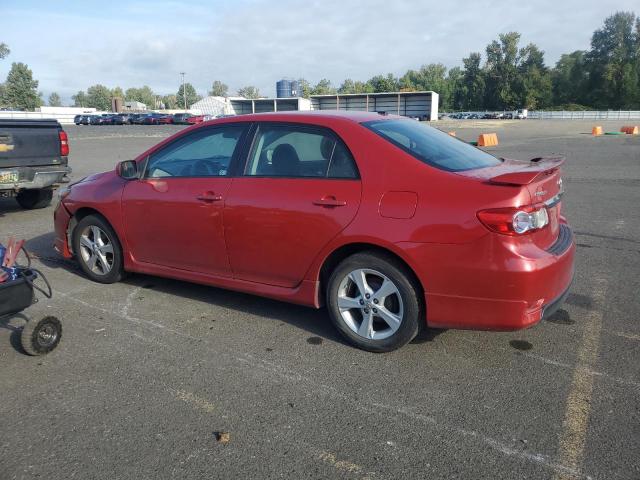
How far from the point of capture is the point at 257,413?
3.02 m

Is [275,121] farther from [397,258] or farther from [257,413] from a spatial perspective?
[257,413]

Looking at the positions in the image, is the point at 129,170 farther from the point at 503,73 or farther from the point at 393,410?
the point at 503,73

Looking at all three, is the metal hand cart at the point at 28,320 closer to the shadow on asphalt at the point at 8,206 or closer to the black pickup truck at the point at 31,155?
the black pickup truck at the point at 31,155

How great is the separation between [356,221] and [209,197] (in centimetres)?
133

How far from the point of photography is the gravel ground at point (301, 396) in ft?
8.54

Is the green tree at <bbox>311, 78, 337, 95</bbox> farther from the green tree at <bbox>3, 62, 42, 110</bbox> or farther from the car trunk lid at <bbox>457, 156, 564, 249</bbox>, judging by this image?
the car trunk lid at <bbox>457, 156, 564, 249</bbox>

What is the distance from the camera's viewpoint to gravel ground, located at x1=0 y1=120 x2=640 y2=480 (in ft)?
8.54

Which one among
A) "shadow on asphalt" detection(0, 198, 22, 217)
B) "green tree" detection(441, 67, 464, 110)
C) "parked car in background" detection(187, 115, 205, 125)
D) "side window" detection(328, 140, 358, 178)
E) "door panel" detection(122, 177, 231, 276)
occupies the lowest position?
"shadow on asphalt" detection(0, 198, 22, 217)

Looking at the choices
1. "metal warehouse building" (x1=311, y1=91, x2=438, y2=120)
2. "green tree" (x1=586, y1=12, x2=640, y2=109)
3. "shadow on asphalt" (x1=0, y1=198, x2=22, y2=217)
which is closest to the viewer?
"shadow on asphalt" (x1=0, y1=198, x2=22, y2=217)

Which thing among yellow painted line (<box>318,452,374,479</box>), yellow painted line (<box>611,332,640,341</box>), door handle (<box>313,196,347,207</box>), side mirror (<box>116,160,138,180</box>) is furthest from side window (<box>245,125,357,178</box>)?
yellow painted line (<box>611,332,640,341</box>)

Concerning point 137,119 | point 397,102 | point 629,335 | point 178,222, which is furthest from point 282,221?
point 137,119

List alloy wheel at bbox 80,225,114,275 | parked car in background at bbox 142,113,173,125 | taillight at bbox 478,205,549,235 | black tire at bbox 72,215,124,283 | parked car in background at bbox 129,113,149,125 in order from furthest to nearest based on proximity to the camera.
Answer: parked car in background at bbox 129,113,149,125
parked car in background at bbox 142,113,173,125
alloy wheel at bbox 80,225,114,275
black tire at bbox 72,215,124,283
taillight at bbox 478,205,549,235

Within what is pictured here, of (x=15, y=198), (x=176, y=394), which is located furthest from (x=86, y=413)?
(x=15, y=198)

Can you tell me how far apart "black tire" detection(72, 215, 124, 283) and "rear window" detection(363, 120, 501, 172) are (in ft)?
8.82
